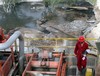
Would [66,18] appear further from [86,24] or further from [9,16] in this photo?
[9,16]

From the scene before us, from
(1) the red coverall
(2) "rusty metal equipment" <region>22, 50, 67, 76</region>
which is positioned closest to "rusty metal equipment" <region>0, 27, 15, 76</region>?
(2) "rusty metal equipment" <region>22, 50, 67, 76</region>

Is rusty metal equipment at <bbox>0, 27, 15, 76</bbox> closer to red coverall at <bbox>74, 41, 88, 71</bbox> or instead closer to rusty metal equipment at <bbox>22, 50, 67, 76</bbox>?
rusty metal equipment at <bbox>22, 50, 67, 76</bbox>

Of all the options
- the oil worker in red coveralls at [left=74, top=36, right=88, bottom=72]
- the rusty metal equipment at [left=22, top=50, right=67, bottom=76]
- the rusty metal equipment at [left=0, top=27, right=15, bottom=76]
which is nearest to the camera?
the rusty metal equipment at [left=0, top=27, right=15, bottom=76]

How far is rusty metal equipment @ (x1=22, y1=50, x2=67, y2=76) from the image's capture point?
8022 millimetres

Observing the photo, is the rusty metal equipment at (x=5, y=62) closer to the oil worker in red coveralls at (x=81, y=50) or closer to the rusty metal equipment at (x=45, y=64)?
the rusty metal equipment at (x=45, y=64)

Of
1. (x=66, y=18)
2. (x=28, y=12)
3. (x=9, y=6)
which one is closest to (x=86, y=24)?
(x=66, y=18)

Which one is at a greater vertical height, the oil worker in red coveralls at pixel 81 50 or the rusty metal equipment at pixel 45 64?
the oil worker in red coveralls at pixel 81 50

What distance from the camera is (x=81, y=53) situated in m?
8.76

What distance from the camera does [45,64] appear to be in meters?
8.52

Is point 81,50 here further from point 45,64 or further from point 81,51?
point 45,64

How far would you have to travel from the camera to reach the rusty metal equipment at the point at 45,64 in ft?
26.3

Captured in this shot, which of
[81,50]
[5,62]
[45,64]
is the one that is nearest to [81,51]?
[81,50]

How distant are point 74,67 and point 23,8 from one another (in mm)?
26556

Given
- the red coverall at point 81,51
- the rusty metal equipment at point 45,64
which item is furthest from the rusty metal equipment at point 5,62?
the red coverall at point 81,51
